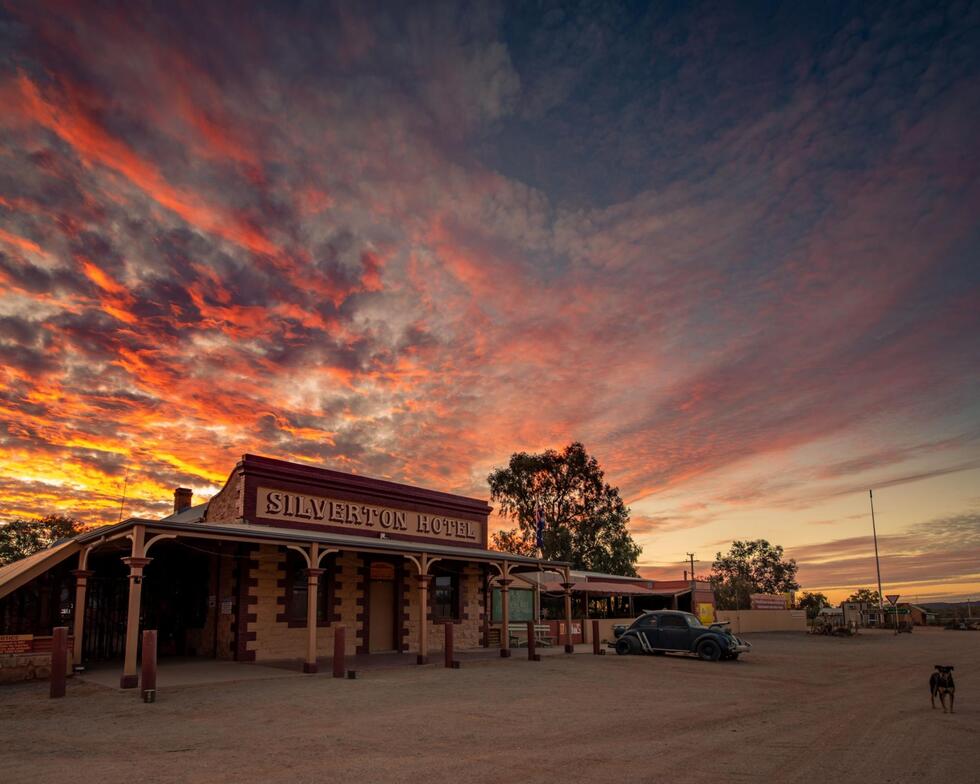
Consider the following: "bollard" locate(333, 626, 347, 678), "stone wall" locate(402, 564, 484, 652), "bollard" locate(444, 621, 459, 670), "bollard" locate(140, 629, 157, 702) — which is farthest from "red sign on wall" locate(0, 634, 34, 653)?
"stone wall" locate(402, 564, 484, 652)

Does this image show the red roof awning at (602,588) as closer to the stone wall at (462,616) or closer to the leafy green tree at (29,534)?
the stone wall at (462,616)

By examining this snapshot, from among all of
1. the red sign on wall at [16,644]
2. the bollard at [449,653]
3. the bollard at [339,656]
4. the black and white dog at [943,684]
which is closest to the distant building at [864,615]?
the bollard at [449,653]

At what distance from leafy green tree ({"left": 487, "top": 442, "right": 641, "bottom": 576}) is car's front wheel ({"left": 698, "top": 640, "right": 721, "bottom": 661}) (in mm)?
31520

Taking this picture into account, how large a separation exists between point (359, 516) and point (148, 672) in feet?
36.9

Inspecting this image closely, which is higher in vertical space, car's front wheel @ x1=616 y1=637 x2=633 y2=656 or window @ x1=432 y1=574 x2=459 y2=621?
window @ x1=432 y1=574 x2=459 y2=621

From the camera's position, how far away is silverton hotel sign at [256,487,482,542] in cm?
2166

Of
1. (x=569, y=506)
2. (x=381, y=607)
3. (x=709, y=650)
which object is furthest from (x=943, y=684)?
(x=569, y=506)

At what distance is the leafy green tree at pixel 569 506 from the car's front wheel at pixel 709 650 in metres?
31.5

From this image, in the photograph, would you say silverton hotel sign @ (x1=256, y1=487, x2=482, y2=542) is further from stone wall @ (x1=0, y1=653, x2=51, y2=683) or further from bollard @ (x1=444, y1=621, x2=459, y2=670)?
stone wall @ (x1=0, y1=653, x2=51, y2=683)

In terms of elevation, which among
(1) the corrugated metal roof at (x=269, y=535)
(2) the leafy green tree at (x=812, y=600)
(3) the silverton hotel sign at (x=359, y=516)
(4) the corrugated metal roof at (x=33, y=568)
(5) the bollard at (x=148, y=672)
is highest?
(3) the silverton hotel sign at (x=359, y=516)

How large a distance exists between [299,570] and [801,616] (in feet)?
147

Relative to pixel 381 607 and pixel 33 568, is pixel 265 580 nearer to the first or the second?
pixel 381 607

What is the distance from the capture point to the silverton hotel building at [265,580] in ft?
58.3

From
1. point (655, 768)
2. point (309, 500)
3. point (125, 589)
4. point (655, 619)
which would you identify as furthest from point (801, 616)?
point (655, 768)
